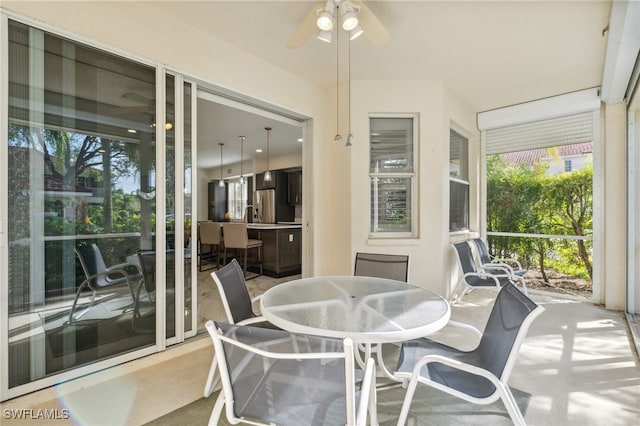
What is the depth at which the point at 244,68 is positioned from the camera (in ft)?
9.27

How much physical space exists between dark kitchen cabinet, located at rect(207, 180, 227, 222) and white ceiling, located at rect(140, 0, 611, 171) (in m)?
6.60

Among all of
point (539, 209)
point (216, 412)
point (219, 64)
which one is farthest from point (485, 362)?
point (539, 209)

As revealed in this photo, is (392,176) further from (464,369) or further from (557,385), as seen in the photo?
(464,369)

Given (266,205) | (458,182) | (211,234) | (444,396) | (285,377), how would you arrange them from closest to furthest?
(285,377), (444,396), (458,182), (211,234), (266,205)

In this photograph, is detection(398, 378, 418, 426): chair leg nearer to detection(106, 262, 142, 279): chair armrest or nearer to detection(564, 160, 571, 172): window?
detection(106, 262, 142, 279): chair armrest

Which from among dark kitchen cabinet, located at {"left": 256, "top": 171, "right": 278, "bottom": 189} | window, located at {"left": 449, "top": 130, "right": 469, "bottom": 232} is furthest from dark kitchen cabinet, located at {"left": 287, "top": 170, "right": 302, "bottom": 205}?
window, located at {"left": 449, "top": 130, "right": 469, "bottom": 232}

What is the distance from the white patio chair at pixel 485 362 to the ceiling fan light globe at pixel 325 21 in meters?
1.88

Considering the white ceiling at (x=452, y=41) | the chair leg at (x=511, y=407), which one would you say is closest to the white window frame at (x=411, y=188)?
the white ceiling at (x=452, y=41)

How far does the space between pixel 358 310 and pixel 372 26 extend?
1.88m

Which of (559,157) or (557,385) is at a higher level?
(559,157)

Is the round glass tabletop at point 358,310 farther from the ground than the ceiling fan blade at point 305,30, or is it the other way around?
the ceiling fan blade at point 305,30

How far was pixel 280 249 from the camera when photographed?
196 inches

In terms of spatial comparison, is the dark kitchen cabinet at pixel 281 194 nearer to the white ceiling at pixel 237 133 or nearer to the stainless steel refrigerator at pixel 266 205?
the stainless steel refrigerator at pixel 266 205

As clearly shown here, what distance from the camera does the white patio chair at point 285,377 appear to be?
0.88m
